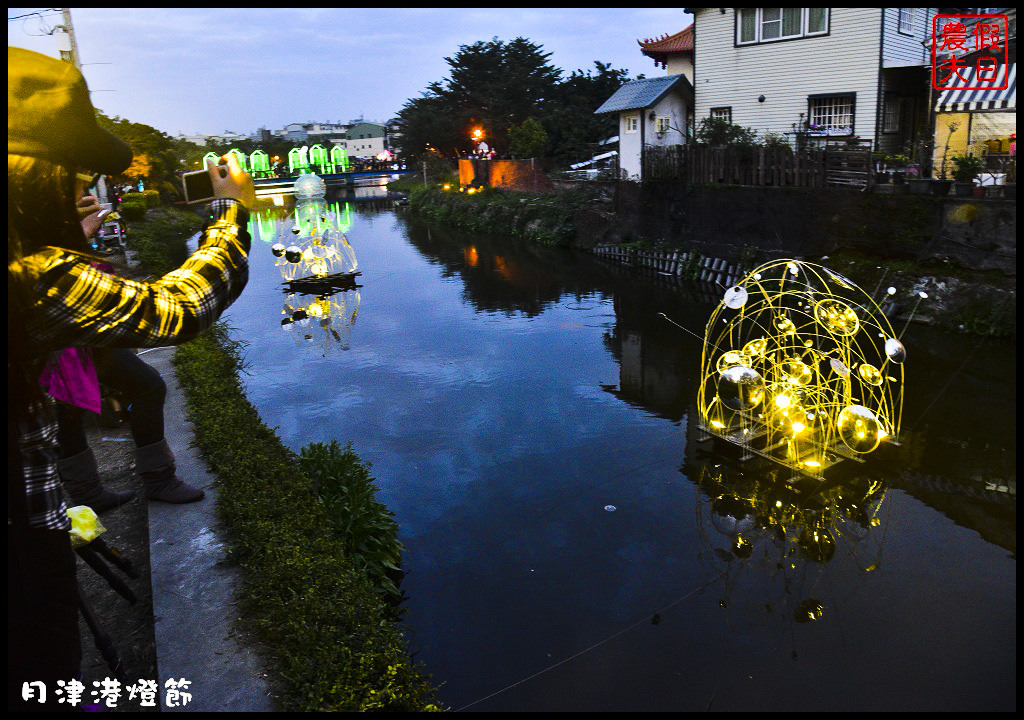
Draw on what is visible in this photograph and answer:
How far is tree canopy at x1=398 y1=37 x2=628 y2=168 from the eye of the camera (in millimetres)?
44969

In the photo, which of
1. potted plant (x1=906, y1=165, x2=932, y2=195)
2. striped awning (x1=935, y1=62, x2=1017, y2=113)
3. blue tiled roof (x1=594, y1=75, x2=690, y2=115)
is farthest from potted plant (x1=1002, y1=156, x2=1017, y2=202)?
blue tiled roof (x1=594, y1=75, x2=690, y2=115)

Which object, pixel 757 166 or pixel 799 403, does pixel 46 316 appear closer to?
pixel 799 403

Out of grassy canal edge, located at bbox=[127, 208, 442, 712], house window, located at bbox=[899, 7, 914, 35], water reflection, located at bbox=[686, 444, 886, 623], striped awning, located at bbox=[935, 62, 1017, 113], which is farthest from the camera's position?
house window, located at bbox=[899, 7, 914, 35]

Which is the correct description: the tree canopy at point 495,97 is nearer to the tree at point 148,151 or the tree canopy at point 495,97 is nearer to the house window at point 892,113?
the tree at point 148,151

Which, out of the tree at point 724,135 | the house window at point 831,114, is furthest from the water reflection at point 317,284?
the house window at point 831,114

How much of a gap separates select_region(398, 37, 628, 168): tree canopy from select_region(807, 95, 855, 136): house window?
21.7 metres

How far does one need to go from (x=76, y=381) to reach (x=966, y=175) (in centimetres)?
1531

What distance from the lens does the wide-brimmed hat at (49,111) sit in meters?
2.06

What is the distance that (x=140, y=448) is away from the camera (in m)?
5.77

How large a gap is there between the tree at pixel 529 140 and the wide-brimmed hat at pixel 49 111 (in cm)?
3697

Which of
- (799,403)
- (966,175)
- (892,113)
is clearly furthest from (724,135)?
(799,403)

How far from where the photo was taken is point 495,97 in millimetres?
45188

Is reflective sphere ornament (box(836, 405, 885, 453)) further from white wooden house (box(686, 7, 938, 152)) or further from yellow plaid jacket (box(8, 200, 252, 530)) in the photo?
white wooden house (box(686, 7, 938, 152))

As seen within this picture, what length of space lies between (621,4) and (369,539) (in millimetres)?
5369
